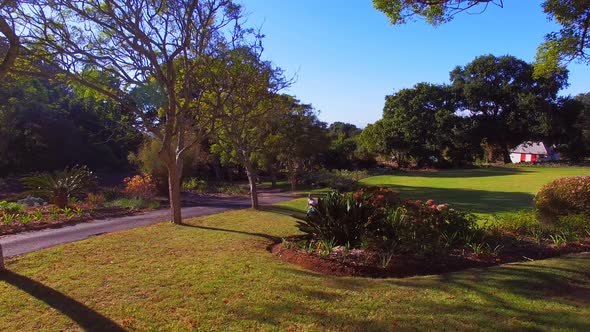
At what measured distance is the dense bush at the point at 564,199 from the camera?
9.86 metres

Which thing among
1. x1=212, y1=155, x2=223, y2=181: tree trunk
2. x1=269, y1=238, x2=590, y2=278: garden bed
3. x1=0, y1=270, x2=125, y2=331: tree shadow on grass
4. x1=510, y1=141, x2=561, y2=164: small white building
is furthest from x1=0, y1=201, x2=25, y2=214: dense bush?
x1=510, y1=141, x2=561, y2=164: small white building

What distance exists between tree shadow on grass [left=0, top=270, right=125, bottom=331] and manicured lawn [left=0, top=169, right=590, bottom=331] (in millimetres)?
13

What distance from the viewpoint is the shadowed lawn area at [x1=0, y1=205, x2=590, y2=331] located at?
14.4ft

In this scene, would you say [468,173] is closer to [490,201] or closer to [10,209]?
[490,201]

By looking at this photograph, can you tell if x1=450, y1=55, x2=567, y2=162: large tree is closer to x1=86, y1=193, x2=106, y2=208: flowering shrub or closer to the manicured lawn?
x1=86, y1=193, x2=106, y2=208: flowering shrub

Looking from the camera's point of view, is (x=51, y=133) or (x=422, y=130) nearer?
(x=51, y=133)

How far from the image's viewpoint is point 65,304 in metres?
5.10

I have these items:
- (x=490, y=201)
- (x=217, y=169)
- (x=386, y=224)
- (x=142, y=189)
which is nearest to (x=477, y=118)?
(x=217, y=169)

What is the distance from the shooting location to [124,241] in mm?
9328

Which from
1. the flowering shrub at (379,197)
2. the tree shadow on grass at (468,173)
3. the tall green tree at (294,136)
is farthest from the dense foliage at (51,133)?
the tree shadow on grass at (468,173)

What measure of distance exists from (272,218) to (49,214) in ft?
22.4

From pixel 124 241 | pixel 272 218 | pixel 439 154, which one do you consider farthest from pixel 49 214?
pixel 439 154

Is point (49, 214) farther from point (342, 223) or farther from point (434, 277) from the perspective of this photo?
point (434, 277)

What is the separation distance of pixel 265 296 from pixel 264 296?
0.04 ft
